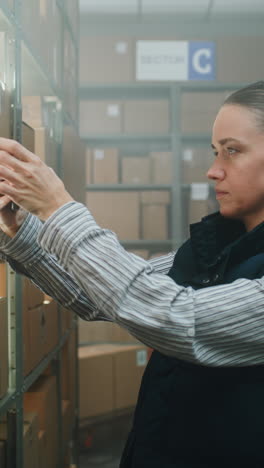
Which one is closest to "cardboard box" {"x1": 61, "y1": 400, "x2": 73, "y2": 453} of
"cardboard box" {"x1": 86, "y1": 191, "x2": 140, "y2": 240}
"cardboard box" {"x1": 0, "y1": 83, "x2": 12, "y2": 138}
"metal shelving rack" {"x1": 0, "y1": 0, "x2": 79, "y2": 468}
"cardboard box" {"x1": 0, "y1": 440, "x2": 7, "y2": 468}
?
"metal shelving rack" {"x1": 0, "y1": 0, "x2": 79, "y2": 468}

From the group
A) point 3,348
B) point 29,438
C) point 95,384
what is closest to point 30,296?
point 3,348

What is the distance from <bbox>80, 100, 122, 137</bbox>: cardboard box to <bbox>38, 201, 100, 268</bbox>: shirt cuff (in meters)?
3.09

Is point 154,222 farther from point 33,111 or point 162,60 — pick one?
point 33,111

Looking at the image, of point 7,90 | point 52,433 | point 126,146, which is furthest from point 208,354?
point 126,146

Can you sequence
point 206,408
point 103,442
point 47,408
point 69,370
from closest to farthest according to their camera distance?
1. point 206,408
2. point 47,408
3. point 69,370
4. point 103,442

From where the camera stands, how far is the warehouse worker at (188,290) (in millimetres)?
738

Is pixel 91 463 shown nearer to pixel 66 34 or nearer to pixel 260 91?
pixel 66 34

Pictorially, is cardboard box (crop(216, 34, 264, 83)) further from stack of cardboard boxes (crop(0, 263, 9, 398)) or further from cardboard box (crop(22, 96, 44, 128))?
stack of cardboard boxes (crop(0, 263, 9, 398))

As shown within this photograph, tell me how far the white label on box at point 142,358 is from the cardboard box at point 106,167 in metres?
1.27

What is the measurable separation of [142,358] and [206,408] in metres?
2.52

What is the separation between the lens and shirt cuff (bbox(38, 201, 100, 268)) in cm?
73

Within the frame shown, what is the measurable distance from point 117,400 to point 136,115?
2.07m

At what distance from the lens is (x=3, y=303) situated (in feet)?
3.91

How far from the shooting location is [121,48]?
3684mm
